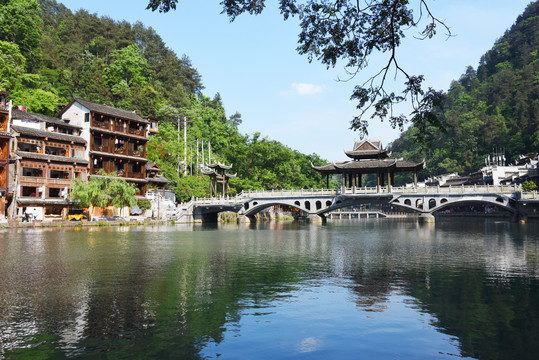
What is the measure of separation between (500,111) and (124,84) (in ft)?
334

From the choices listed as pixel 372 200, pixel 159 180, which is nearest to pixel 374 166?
pixel 372 200

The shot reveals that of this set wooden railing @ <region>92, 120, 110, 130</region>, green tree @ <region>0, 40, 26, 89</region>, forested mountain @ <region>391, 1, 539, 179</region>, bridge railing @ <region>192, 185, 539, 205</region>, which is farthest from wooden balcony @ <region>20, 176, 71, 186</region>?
forested mountain @ <region>391, 1, 539, 179</region>

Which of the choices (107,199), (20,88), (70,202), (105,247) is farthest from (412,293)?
(20,88)

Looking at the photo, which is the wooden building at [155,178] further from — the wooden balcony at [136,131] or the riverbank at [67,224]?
the riverbank at [67,224]

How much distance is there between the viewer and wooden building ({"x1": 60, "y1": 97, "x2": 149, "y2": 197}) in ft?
Result: 202

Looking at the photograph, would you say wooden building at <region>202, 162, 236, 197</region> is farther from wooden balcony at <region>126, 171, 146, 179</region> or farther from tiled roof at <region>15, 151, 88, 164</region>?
tiled roof at <region>15, 151, 88, 164</region>

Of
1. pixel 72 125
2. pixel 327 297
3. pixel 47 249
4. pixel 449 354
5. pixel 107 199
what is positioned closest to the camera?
pixel 449 354

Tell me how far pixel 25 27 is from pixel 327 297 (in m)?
72.6

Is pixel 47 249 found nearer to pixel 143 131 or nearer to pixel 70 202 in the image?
pixel 70 202

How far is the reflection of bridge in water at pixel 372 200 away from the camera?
207 ft

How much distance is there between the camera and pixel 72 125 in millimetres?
60625

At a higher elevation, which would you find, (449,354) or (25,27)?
(25,27)

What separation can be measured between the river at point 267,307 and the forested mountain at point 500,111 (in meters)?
80.7

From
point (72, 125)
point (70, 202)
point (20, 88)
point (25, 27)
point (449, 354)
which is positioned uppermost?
point (25, 27)
